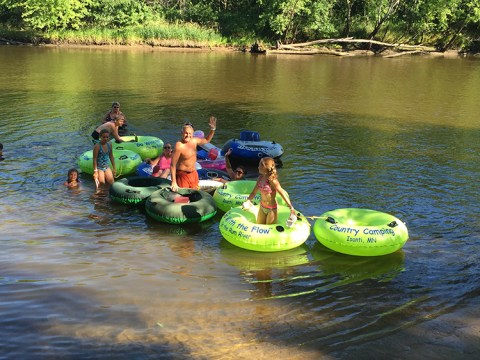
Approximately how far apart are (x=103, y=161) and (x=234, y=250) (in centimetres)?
373

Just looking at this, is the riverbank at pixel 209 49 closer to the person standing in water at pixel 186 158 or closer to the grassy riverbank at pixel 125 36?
the grassy riverbank at pixel 125 36

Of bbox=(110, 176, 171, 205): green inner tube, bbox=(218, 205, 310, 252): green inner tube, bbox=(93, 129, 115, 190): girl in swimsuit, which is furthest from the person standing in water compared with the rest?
bbox=(93, 129, 115, 190): girl in swimsuit

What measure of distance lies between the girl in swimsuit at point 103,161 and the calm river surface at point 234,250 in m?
0.42

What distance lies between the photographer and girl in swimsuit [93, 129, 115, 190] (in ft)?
30.8

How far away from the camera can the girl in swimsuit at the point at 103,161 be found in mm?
9398

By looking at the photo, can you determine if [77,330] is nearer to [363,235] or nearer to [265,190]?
[265,190]

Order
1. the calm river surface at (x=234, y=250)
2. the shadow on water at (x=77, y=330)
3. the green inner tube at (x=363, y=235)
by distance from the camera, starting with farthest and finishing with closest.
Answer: the green inner tube at (x=363, y=235) < the calm river surface at (x=234, y=250) < the shadow on water at (x=77, y=330)

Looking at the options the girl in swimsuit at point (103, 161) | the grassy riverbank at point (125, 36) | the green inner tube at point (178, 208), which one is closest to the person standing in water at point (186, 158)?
the green inner tube at point (178, 208)

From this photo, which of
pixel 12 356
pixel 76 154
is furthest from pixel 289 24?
pixel 12 356

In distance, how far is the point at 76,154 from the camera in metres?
12.2

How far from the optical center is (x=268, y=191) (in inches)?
280

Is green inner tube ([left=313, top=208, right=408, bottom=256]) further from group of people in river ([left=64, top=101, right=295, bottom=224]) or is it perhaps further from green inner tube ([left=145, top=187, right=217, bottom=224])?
green inner tube ([left=145, top=187, right=217, bottom=224])

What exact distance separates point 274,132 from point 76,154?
5.66 m

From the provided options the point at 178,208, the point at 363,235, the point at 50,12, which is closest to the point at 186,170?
the point at 178,208
